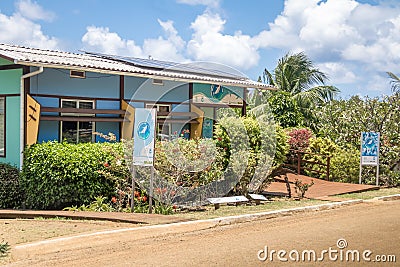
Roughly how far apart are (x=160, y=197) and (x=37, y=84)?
5055mm

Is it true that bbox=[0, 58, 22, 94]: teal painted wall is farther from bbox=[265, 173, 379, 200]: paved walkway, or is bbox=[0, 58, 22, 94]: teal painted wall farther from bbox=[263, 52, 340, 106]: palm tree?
bbox=[263, 52, 340, 106]: palm tree

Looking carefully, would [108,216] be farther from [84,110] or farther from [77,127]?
[77,127]

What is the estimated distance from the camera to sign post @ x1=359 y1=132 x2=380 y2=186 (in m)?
18.4

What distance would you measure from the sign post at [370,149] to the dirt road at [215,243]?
6.68 m

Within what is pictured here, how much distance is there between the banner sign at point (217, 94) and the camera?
20.2 meters

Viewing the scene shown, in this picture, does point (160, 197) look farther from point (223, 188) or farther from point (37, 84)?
point (37, 84)

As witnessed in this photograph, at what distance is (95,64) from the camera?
16.8m

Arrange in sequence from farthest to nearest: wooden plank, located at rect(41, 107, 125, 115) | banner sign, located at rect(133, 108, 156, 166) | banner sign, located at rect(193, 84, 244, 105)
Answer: banner sign, located at rect(193, 84, 244, 105) → wooden plank, located at rect(41, 107, 125, 115) → banner sign, located at rect(133, 108, 156, 166)

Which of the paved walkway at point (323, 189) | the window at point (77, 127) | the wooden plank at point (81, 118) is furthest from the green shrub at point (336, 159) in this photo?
the window at point (77, 127)

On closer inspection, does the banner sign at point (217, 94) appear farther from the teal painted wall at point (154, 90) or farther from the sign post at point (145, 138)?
the sign post at point (145, 138)

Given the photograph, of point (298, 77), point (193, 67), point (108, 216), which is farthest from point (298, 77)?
point (108, 216)

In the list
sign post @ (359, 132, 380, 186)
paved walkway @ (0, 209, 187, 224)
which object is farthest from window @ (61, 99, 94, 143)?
sign post @ (359, 132, 380, 186)

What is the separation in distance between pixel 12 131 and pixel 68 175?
2.97 metres

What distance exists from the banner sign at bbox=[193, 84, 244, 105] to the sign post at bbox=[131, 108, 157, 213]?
304 inches
